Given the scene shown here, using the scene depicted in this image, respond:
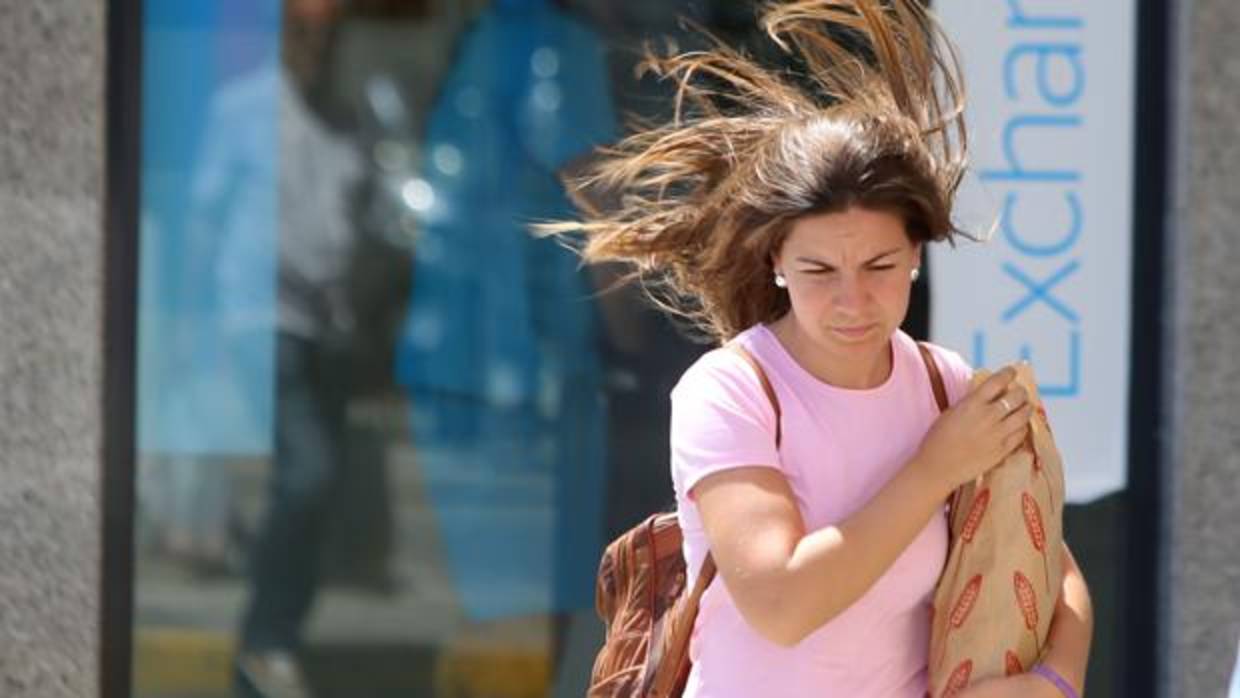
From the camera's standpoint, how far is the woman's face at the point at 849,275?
2.49 m

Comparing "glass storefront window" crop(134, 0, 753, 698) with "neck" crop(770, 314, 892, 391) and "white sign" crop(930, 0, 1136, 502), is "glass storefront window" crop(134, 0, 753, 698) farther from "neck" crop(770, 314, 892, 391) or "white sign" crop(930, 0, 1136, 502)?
"neck" crop(770, 314, 892, 391)

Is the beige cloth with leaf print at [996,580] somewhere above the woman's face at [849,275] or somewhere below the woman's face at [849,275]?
below

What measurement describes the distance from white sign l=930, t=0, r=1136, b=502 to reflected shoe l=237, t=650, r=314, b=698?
167cm

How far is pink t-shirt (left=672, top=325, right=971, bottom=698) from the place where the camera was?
2490mm

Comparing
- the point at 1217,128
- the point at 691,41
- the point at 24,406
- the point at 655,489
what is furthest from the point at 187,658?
the point at 1217,128

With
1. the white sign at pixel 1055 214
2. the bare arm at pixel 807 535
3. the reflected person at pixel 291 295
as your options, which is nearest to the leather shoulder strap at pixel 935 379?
the bare arm at pixel 807 535

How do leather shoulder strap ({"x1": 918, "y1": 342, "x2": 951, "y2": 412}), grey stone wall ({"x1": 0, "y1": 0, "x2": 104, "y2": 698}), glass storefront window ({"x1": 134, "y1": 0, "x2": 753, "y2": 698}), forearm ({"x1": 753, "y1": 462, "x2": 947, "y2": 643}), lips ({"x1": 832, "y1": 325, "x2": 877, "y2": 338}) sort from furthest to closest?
1. glass storefront window ({"x1": 134, "y1": 0, "x2": 753, "y2": 698})
2. grey stone wall ({"x1": 0, "y1": 0, "x2": 104, "y2": 698})
3. leather shoulder strap ({"x1": 918, "y1": 342, "x2": 951, "y2": 412})
4. lips ({"x1": 832, "y1": 325, "x2": 877, "y2": 338})
5. forearm ({"x1": 753, "y1": 462, "x2": 947, "y2": 643})

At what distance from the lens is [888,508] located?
2.44 metres

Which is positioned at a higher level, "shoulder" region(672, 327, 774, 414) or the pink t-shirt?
"shoulder" region(672, 327, 774, 414)

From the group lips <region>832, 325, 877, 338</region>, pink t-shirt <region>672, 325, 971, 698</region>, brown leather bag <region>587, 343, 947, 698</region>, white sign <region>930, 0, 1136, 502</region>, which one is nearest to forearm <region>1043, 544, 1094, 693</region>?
pink t-shirt <region>672, 325, 971, 698</region>

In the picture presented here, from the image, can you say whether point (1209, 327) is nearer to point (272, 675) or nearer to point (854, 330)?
point (272, 675)

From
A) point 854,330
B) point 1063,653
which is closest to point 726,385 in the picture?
point 854,330

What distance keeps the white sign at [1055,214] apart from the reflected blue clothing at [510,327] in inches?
33.3

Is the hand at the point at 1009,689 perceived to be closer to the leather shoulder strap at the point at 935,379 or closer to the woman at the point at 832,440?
the woman at the point at 832,440
